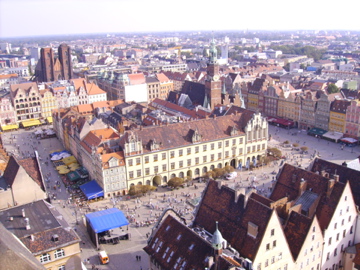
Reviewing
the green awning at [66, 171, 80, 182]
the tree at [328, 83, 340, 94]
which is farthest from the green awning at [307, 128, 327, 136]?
the green awning at [66, 171, 80, 182]

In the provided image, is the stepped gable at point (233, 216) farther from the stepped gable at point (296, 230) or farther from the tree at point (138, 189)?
the tree at point (138, 189)

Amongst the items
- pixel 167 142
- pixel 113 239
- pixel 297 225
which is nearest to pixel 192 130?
pixel 167 142

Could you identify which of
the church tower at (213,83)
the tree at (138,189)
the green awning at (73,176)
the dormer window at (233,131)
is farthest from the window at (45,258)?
the church tower at (213,83)

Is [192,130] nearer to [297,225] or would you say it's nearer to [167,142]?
[167,142]

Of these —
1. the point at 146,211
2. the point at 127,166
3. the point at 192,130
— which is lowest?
the point at 146,211

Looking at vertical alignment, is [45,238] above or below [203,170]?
above

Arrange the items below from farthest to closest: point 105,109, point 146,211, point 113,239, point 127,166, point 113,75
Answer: point 113,75
point 105,109
point 127,166
point 146,211
point 113,239

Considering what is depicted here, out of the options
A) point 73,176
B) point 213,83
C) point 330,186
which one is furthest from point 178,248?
point 213,83
